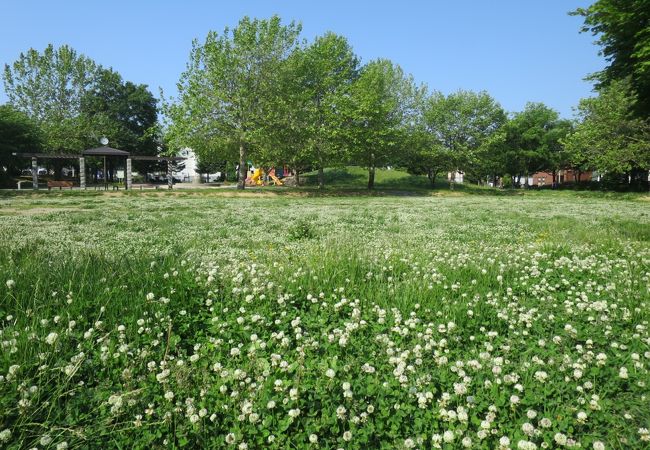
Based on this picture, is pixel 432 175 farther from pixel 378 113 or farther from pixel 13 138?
pixel 13 138

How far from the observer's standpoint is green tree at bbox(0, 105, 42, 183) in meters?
48.4

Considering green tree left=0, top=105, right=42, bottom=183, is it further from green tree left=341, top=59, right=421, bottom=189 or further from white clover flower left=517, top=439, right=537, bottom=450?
white clover flower left=517, top=439, right=537, bottom=450

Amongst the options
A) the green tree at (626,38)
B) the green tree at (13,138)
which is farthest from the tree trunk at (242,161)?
the green tree at (626,38)

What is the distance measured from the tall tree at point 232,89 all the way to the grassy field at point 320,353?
3509cm

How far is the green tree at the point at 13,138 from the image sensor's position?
48.4 m

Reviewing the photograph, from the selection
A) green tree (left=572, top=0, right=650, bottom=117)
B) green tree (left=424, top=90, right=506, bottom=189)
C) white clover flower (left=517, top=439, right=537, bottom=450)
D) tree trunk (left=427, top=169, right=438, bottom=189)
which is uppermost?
green tree (left=424, top=90, right=506, bottom=189)

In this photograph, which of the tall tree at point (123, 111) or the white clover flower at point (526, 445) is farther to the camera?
the tall tree at point (123, 111)

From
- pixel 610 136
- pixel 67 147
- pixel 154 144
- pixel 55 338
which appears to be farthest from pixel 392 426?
pixel 154 144

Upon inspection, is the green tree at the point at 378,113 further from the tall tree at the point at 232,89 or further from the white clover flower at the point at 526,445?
the white clover flower at the point at 526,445

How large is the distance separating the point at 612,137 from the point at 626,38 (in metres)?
40.3

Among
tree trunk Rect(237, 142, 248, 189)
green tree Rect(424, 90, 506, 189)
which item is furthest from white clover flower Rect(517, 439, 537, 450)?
green tree Rect(424, 90, 506, 189)

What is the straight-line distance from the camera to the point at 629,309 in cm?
550

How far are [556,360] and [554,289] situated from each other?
2639mm

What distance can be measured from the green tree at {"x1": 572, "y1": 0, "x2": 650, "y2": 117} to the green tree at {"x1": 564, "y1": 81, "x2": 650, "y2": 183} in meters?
34.0
